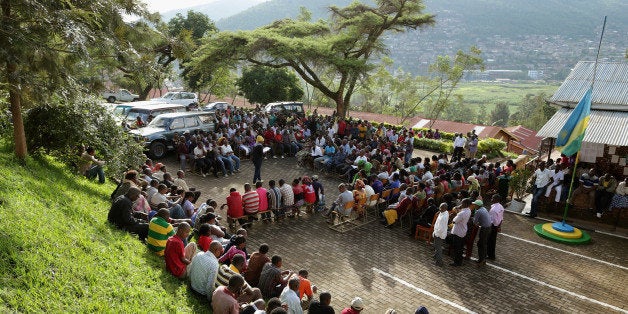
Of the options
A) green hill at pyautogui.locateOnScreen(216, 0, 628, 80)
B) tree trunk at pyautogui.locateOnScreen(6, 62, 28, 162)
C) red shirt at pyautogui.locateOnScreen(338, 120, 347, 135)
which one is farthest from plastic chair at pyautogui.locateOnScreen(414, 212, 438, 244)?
green hill at pyautogui.locateOnScreen(216, 0, 628, 80)

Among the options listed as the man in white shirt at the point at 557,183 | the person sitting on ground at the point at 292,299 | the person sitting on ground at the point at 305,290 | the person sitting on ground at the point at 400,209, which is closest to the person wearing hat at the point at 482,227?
the person sitting on ground at the point at 400,209

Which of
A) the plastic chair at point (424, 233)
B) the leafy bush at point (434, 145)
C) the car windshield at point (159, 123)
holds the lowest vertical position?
the plastic chair at point (424, 233)

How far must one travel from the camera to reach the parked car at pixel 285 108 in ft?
82.0

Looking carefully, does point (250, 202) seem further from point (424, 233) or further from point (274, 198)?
point (424, 233)

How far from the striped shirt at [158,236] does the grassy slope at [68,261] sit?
167 mm

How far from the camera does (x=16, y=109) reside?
797 centimetres

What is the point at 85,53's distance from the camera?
6.39 metres

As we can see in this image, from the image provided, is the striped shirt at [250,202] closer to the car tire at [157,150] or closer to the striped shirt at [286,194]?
the striped shirt at [286,194]

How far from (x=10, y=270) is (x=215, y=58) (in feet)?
69.3

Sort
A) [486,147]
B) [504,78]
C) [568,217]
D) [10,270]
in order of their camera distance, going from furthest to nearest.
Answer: [504,78] → [486,147] → [568,217] → [10,270]

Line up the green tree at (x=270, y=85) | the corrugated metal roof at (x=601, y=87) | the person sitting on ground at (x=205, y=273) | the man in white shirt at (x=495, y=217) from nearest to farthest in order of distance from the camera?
the person sitting on ground at (x=205, y=273) < the man in white shirt at (x=495, y=217) < the corrugated metal roof at (x=601, y=87) < the green tree at (x=270, y=85)

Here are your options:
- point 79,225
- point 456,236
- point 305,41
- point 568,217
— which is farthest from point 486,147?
point 79,225

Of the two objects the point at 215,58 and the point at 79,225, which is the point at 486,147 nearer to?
the point at 215,58

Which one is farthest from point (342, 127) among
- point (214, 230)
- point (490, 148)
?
point (214, 230)
